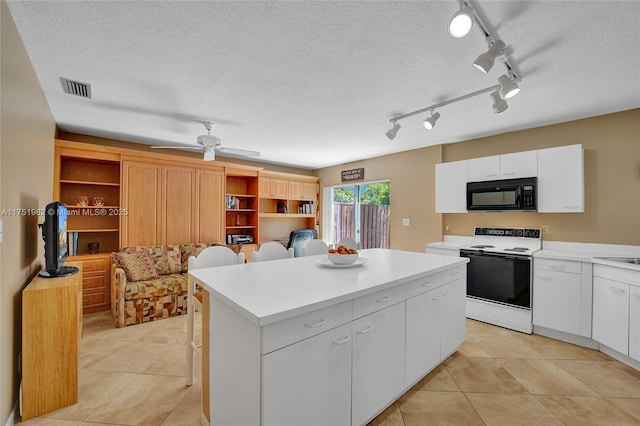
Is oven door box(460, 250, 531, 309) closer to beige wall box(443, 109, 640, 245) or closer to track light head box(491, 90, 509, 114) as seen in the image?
beige wall box(443, 109, 640, 245)

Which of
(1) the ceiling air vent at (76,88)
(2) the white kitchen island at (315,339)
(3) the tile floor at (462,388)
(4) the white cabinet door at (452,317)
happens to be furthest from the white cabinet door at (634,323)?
(1) the ceiling air vent at (76,88)

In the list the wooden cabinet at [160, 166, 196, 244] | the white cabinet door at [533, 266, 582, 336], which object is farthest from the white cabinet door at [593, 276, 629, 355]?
the wooden cabinet at [160, 166, 196, 244]

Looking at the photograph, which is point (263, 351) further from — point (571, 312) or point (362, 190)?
point (362, 190)

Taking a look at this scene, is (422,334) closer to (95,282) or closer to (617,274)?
(617,274)

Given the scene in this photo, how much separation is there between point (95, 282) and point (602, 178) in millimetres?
6402

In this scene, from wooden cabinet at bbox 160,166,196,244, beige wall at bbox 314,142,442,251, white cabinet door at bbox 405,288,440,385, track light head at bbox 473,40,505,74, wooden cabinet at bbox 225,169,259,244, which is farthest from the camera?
wooden cabinet at bbox 225,169,259,244

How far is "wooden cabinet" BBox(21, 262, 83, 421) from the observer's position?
1818 mm

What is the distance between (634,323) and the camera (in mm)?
2414

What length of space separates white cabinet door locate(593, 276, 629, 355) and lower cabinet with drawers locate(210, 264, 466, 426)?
1.97 meters

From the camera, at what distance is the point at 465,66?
6.97 ft

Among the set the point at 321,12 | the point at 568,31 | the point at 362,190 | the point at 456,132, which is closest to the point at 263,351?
the point at 321,12

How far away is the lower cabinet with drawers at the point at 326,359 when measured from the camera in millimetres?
1186

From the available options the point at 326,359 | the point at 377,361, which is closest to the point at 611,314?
the point at 377,361

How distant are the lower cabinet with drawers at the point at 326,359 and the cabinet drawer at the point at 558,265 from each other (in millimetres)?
1912
